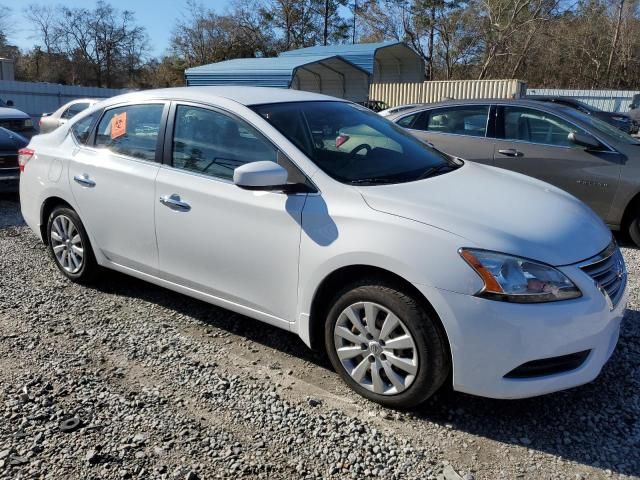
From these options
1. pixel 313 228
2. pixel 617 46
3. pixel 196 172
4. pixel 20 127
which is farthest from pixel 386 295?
pixel 617 46

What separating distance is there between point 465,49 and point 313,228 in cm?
4406

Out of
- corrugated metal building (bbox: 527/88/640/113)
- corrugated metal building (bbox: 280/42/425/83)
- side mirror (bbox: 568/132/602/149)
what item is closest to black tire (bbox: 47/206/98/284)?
side mirror (bbox: 568/132/602/149)

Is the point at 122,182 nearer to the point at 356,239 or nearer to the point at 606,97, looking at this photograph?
the point at 356,239

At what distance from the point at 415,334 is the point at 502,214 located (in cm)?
77

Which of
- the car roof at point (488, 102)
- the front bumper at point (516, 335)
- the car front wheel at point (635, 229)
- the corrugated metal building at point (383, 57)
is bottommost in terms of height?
the car front wheel at point (635, 229)

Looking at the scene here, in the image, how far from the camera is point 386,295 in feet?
9.11

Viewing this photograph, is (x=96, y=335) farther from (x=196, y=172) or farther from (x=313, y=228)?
(x=313, y=228)

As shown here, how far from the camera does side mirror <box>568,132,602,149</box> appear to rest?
19.8 ft

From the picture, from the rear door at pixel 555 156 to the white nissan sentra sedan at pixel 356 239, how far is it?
108 inches

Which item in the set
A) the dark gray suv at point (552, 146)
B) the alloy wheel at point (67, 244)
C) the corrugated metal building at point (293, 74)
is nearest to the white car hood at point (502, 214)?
the alloy wheel at point (67, 244)

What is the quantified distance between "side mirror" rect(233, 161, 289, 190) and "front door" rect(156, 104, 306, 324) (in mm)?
152

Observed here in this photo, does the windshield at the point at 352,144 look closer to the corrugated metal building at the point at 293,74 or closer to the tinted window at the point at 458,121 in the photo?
the tinted window at the point at 458,121

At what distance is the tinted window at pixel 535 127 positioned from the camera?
627 centimetres

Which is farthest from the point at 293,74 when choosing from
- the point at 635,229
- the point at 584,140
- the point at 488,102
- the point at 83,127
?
the point at 83,127
